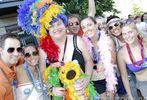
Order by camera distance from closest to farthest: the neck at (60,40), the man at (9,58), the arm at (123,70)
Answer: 1. the man at (9,58)
2. the neck at (60,40)
3. the arm at (123,70)

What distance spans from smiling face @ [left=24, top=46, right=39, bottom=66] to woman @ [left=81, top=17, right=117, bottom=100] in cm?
76

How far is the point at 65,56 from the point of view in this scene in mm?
4074

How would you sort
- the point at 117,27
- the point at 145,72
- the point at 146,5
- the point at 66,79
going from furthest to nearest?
the point at 146,5, the point at 117,27, the point at 145,72, the point at 66,79

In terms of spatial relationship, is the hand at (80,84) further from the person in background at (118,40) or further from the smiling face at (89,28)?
the person in background at (118,40)

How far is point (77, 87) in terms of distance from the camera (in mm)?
3912

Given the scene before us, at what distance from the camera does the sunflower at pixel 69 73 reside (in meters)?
3.88

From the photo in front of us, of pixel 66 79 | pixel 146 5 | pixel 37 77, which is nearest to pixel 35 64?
pixel 37 77

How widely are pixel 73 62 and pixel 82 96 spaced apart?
16.3 inches

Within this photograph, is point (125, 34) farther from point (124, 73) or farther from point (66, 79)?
point (66, 79)

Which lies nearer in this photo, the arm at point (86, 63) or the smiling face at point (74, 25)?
the arm at point (86, 63)

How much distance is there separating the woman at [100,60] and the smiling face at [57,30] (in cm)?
54

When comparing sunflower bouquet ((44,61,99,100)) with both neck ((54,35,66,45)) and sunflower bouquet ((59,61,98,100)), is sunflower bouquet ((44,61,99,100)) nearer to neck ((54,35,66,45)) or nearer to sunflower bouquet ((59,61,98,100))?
sunflower bouquet ((59,61,98,100))

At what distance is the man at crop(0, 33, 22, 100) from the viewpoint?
331cm

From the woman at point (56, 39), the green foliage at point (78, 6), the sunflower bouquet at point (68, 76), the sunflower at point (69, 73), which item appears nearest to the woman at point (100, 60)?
the woman at point (56, 39)
